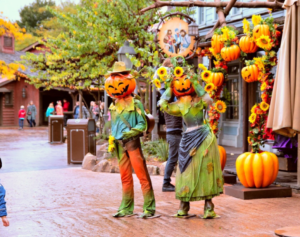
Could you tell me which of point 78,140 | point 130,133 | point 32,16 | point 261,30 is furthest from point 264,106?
point 32,16

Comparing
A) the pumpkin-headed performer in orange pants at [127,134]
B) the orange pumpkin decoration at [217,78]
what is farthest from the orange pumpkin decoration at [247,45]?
the pumpkin-headed performer in orange pants at [127,134]

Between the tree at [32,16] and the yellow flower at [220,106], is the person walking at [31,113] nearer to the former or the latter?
the tree at [32,16]

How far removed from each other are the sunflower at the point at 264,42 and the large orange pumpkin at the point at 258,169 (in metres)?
1.64

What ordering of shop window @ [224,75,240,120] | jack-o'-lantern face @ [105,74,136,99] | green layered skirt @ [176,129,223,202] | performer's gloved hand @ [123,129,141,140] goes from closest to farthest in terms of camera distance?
1. green layered skirt @ [176,129,223,202]
2. performer's gloved hand @ [123,129,141,140]
3. jack-o'-lantern face @ [105,74,136,99]
4. shop window @ [224,75,240,120]

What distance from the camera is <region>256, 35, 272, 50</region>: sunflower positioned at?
753cm

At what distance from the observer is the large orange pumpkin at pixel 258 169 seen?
7.12m

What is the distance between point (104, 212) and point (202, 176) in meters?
1.44

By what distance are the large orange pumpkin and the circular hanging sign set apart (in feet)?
11.2

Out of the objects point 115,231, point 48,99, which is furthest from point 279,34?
point 48,99

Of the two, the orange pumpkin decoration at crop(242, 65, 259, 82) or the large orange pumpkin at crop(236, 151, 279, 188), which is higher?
the orange pumpkin decoration at crop(242, 65, 259, 82)

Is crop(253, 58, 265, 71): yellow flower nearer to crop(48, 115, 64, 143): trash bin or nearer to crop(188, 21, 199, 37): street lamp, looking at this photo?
crop(188, 21, 199, 37): street lamp

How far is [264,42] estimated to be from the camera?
757cm

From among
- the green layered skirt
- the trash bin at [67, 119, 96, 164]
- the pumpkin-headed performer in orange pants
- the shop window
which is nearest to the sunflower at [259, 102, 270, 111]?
the green layered skirt

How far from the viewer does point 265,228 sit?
5246 mm
